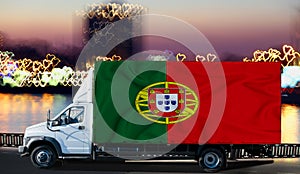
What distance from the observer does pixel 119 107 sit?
18016mm

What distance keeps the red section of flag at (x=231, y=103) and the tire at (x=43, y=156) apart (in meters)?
4.27

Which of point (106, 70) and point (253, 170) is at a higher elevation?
point (106, 70)

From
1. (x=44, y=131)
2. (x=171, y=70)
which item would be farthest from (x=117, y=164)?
(x=171, y=70)

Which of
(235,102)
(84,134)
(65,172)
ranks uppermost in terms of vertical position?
(235,102)

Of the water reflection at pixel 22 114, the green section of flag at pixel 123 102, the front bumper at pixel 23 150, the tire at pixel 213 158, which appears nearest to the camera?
the green section of flag at pixel 123 102

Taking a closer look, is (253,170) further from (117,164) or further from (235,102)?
(117,164)

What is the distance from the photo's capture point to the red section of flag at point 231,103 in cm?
1792

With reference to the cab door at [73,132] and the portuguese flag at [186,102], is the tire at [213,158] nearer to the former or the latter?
the portuguese flag at [186,102]

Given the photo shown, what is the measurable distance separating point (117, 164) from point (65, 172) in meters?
2.56

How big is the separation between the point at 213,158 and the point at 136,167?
2.85 metres

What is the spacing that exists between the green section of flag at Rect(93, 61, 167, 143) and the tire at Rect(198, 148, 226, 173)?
1522 millimetres

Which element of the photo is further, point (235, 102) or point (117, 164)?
point (117, 164)

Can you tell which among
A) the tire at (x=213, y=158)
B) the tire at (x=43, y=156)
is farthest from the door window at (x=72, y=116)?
the tire at (x=213, y=158)

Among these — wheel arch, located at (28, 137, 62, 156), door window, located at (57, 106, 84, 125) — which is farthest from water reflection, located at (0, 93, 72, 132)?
door window, located at (57, 106, 84, 125)
